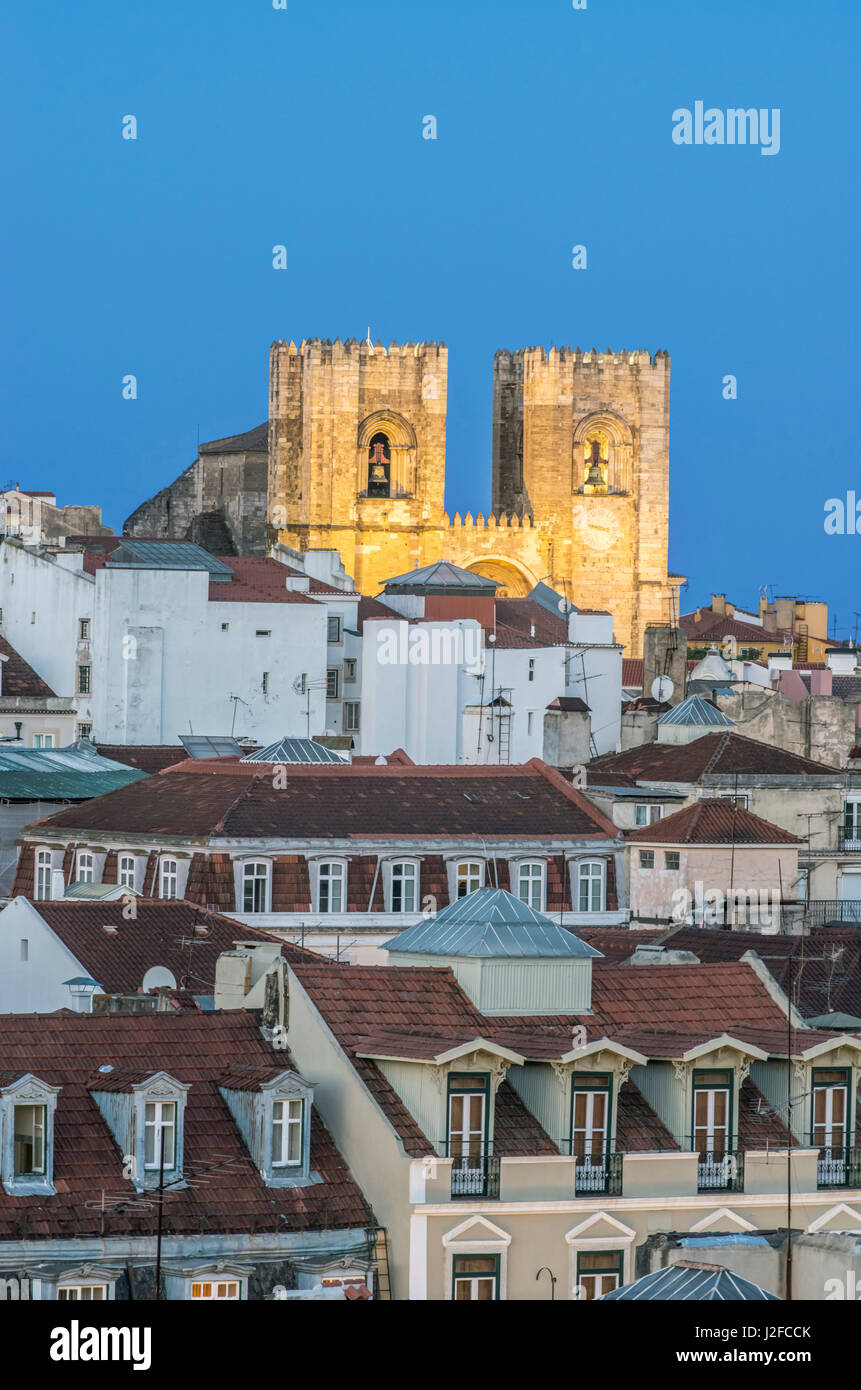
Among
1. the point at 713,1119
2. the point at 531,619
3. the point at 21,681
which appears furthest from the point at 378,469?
the point at 713,1119

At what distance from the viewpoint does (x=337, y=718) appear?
8631 centimetres

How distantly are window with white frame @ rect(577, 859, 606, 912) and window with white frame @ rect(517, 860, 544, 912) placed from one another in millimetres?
785

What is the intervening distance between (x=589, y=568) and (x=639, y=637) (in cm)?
403

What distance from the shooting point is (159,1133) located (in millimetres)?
24406

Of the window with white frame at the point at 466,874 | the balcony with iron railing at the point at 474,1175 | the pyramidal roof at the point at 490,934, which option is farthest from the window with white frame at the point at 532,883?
the balcony with iron railing at the point at 474,1175

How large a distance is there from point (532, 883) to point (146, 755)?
1845 centimetres

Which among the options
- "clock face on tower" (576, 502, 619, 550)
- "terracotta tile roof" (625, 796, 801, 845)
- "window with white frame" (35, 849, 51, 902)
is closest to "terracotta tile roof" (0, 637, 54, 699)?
"window with white frame" (35, 849, 51, 902)

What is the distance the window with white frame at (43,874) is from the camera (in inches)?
1994

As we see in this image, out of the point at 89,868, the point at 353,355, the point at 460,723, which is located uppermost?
the point at 353,355

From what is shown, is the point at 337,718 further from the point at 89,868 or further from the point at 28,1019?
the point at 28,1019

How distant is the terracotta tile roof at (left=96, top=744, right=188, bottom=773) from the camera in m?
67.5

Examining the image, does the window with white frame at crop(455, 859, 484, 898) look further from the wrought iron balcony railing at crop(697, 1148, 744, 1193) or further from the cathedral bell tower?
the cathedral bell tower

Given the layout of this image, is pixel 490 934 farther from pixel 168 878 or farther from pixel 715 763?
pixel 715 763

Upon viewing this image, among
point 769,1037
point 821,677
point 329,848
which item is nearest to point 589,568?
point 821,677
